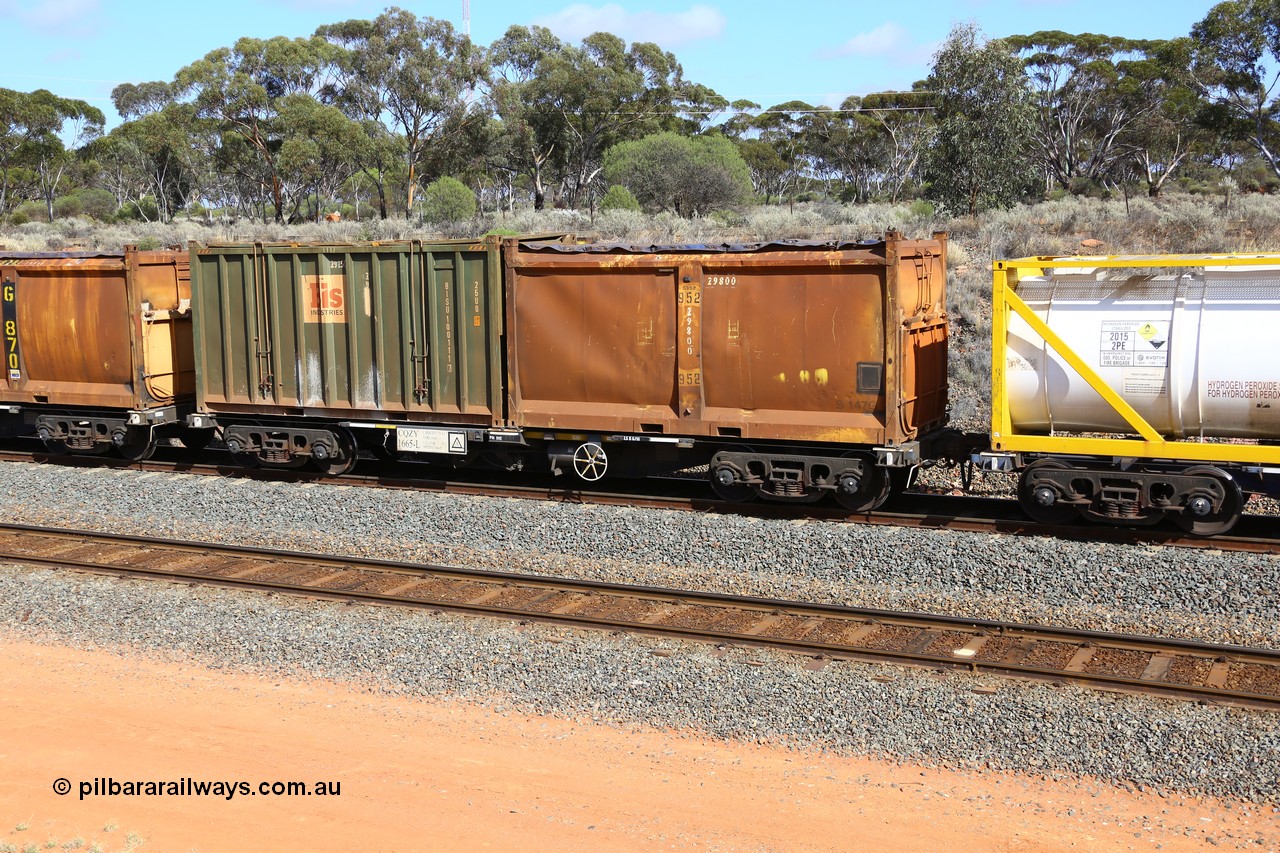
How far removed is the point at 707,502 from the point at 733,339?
1.97 metres

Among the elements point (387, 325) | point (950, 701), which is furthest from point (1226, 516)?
point (387, 325)

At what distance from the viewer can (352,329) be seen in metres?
15.3

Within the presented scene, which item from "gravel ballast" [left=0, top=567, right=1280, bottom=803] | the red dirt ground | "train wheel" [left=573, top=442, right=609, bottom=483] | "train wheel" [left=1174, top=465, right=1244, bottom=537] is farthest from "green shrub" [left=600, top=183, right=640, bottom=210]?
the red dirt ground

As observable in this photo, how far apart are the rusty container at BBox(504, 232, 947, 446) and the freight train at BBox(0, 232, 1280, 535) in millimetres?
26

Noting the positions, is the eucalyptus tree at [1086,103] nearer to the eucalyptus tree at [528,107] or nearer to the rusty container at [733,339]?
the eucalyptus tree at [528,107]

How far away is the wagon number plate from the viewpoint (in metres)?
14.8

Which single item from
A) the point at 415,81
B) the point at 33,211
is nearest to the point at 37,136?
the point at 33,211

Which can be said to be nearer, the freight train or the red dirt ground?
the red dirt ground

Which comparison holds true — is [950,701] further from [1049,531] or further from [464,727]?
[1049,531]

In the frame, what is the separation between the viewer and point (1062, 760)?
24.3ft

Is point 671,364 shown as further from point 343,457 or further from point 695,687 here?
point 695,687

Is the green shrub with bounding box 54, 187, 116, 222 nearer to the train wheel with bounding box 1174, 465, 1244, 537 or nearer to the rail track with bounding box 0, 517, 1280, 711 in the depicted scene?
the rail track with bounding box 0, 517, 1280, 711

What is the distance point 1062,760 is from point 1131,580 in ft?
12.0

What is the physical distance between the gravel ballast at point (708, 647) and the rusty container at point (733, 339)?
125 cm
